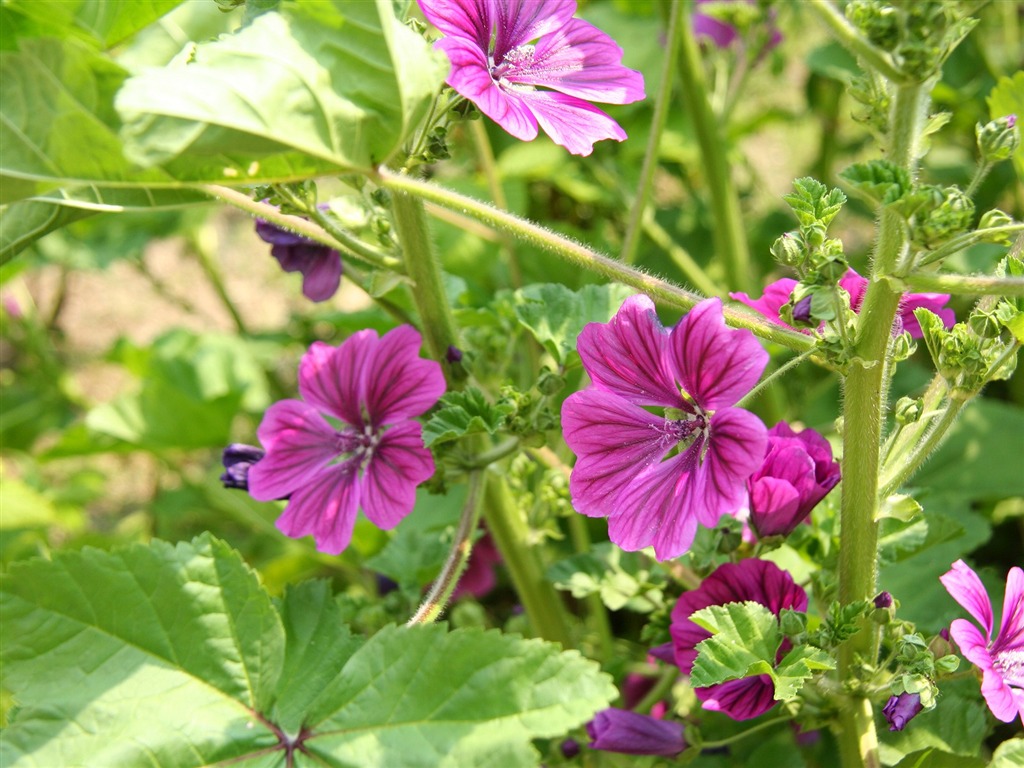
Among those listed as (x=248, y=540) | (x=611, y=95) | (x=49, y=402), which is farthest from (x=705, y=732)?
(x=49, y=402)

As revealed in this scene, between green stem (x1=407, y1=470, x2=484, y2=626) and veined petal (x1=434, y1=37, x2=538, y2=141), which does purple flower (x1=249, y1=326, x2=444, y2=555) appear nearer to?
green stem (x1=407, y1=470, x2=484, y2=626)

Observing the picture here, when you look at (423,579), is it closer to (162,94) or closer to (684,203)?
(162,94)

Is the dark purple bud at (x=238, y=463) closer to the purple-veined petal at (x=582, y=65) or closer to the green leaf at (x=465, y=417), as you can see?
the green leaf at (x=465, y=417)

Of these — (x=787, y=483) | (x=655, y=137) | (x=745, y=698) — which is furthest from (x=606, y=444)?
(x=655, y=137)

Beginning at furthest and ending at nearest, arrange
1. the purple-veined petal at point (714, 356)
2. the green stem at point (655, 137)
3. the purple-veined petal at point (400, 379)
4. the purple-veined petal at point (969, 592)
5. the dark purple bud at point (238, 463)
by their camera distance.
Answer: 1. the green stem at point (655, 137)
2. the dark purple bud at point (238, 463)
3. the purple-veined petal at point (400, 379)
4. the purple-veined petal at point (969, 592)
5. the purple-veined petal at point (714, 356)

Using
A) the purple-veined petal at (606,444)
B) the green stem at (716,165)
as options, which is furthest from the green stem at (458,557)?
the green stem at (716,165)

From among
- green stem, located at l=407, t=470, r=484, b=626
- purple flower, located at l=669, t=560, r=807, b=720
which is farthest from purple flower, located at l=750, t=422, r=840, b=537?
green stem, located at l=407, t=470, r=484, b=626
